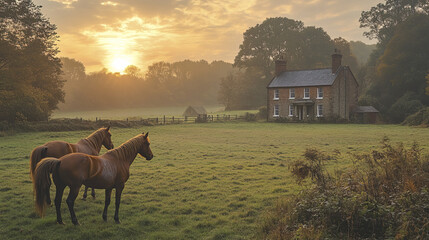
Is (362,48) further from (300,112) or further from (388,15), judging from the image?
(300,112)

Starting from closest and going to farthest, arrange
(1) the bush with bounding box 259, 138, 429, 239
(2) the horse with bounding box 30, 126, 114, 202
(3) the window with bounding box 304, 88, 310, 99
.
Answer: (1) the bush with bounding box 259, 138, 429, 239 → (2) the horse with bounding box 30, 126, 114, 202 → (3) the window with bounding box 304, 88, 310, 99

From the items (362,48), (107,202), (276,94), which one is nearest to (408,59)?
(276,94)

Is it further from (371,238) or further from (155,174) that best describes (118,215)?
(371,238)

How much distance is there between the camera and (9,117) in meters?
29.8

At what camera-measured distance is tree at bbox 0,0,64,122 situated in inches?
1225

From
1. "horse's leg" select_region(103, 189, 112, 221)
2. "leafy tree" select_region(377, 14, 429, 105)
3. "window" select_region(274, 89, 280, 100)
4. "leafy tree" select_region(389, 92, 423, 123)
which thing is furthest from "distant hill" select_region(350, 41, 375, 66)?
"horse's leg" select_region(103, 189, 112, 221)

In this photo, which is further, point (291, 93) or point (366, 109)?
point (291, 93)

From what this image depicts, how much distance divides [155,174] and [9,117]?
24454 millimetres

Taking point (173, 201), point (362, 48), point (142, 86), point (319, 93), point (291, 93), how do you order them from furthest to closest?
point (362, 48) < point (142, 86) < point (291, 93) < point (319, 93) < point (173, 201)

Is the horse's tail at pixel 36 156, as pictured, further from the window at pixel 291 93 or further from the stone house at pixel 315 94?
the window at pixel 291 93

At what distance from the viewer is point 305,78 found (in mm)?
51406

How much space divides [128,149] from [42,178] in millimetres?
2125

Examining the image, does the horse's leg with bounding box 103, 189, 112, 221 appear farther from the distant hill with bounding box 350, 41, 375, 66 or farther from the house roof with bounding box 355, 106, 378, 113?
the distant hill with bounding box 350, 41, 375, 66

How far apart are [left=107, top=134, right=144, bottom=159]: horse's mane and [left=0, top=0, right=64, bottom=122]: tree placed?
27710 millimetres
